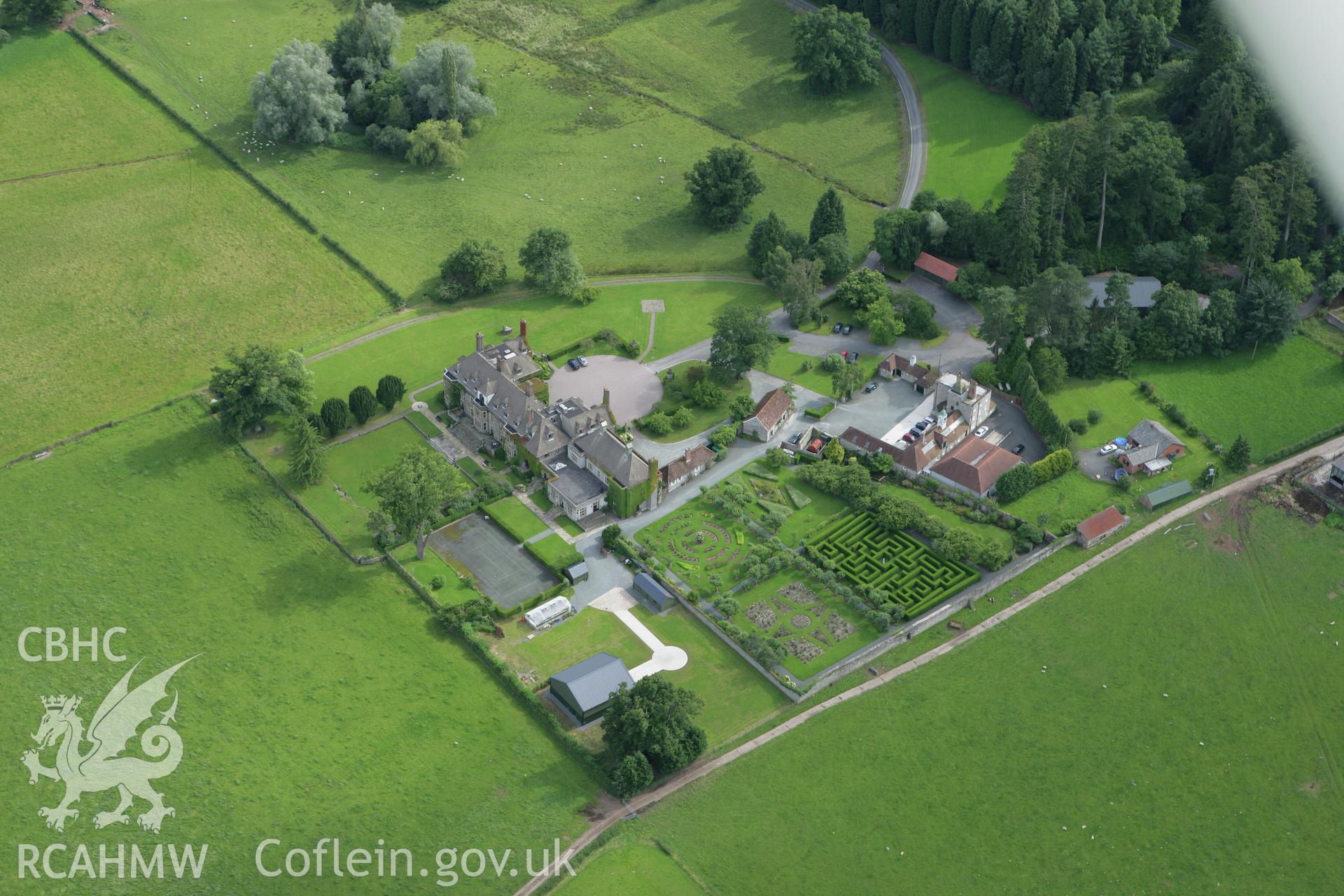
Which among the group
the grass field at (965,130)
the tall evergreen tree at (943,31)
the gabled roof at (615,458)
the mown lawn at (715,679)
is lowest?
the mown lawn at (715,679)

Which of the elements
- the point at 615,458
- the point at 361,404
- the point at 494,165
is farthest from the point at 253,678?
the point at 494,165

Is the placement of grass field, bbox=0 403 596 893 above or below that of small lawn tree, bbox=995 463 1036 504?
below

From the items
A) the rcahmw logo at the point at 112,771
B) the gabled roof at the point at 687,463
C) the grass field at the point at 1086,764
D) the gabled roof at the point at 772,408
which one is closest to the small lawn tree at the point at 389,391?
the gabled roof at the point at 687,463

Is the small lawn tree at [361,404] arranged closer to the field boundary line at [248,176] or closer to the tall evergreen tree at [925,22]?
the field boundary line at [248,176]

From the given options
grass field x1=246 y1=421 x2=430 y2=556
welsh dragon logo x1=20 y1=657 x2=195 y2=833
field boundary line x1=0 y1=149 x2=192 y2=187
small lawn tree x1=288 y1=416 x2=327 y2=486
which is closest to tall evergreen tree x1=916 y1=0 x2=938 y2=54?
grass field x1=246 y1=421 x2=430 y2=556

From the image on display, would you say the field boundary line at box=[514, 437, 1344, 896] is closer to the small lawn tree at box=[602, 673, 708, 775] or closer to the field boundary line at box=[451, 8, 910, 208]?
the small lawn tree at box=[602, 673, 708, 775]

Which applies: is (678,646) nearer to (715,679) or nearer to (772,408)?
(715,679)
